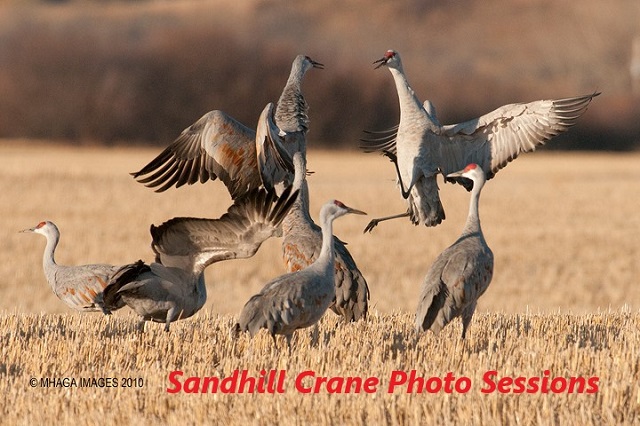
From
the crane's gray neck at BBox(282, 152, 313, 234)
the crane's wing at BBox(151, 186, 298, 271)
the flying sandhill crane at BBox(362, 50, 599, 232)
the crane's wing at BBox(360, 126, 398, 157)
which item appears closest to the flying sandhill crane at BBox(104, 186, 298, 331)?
the crane's wing at BBox(151, 186, 298, 271)

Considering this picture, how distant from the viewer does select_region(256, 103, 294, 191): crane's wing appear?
8164 millimetres

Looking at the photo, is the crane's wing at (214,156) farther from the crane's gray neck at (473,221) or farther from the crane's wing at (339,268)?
the crane's gray neck at (473,221)

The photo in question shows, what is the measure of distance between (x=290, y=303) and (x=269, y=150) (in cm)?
177

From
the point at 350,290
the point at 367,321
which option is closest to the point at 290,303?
the point at 350,290

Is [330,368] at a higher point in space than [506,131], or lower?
lower

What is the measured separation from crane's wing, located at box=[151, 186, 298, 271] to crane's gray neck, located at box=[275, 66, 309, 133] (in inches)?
58.9

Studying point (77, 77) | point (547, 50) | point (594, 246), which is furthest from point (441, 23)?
point (594, 246)

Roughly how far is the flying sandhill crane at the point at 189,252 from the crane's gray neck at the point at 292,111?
56.2 inches

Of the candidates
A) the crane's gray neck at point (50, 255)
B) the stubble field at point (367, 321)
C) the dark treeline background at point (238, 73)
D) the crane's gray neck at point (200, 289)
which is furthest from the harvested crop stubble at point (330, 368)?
the dark treeline background at point (238, 73)

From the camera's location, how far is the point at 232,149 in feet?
28.8

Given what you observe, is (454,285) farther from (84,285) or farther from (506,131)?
(84,285)

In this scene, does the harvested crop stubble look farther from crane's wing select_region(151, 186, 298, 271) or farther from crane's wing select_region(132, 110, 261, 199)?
crane's wing select_region(132, 110, 261, 199)

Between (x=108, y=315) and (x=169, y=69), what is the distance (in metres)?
38.6

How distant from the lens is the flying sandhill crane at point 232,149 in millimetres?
8641
